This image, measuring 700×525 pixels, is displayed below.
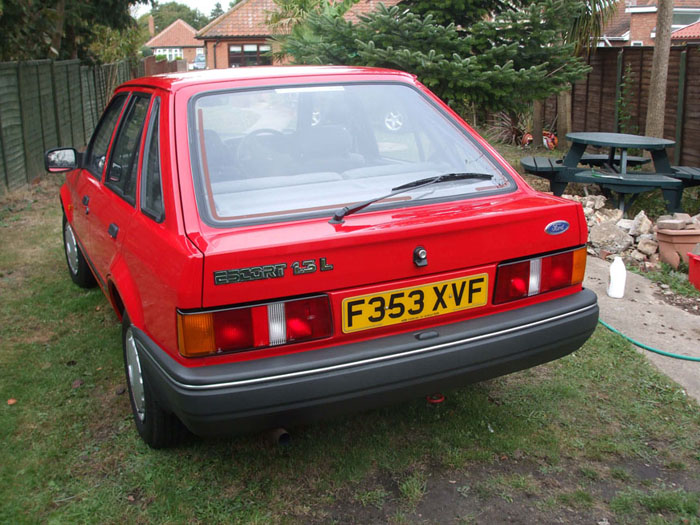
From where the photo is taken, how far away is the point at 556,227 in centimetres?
311

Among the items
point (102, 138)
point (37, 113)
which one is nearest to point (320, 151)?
point (102, 138)

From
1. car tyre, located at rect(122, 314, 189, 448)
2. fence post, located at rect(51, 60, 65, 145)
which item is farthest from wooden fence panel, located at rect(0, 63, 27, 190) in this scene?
car tyre, located at rect(122, 314, 189, 448)

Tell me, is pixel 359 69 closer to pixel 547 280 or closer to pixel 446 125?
pixel 446 125

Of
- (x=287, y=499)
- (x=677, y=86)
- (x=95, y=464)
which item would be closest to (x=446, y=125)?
(x=287, y=499)

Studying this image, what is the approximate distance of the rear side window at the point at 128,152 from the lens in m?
3.44

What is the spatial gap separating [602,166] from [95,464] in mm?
7189

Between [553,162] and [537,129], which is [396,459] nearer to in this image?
[553,162]

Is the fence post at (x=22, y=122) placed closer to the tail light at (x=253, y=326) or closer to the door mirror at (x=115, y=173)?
the door mirror at (x=115, y=173)

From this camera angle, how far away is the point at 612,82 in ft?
45.0

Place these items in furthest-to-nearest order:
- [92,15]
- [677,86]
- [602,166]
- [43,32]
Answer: [92,15] → [43,32] → [677,86] → [602,166]

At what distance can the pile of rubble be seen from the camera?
20.7ft

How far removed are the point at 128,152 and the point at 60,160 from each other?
128 cm

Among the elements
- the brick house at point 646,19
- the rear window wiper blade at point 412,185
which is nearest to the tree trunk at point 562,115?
the rear window wiper blade at point 412,185

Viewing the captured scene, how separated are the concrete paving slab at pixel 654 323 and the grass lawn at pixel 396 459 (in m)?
0.16
